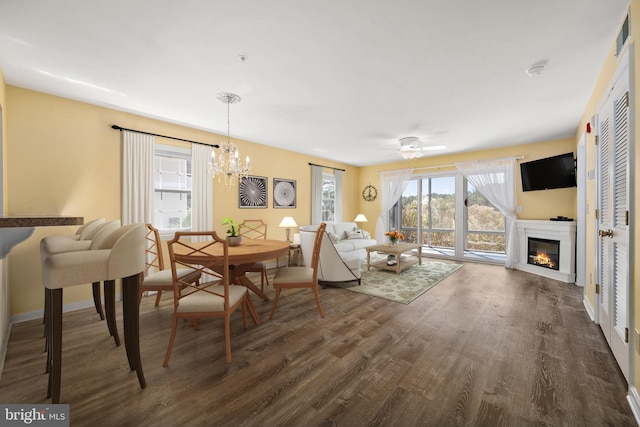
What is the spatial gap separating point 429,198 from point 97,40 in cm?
655

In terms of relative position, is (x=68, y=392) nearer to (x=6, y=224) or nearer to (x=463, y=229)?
(x=6, y=224)

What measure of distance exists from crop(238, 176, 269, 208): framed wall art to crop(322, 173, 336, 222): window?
1992mm

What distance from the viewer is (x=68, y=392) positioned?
168 cm

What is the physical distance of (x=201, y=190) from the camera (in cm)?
424

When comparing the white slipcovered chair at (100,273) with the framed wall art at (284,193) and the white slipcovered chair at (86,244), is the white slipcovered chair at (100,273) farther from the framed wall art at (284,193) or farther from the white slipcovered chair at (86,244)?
the framed wall art at (284,193)

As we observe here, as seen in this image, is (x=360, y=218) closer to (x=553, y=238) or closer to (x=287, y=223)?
(x=287, y=223)

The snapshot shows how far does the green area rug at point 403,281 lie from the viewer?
3.62 m

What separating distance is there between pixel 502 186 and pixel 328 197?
3966mm

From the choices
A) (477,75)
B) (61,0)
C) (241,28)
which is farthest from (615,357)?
(61,0)

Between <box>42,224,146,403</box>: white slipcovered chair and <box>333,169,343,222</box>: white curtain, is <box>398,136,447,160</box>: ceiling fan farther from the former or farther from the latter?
<box>42,224,146,403</box>: white slipcovered chair

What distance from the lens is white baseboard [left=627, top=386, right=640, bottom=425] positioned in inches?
57.5

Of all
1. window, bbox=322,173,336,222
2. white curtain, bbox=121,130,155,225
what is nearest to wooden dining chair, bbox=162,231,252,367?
white curtain, bbox=121,130,155,225

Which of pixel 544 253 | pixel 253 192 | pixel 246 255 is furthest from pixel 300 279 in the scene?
pixel 544 253

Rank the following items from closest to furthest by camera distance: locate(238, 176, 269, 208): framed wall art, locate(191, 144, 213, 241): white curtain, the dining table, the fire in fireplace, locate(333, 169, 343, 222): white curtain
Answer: the dining table < locate(191, 144, 213, 241): white curtain < the fire in fireplace < locate(238, 176, 269, 208): framed wall art < locate(333, 169, 343, 222): white curtain
